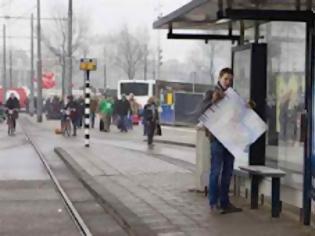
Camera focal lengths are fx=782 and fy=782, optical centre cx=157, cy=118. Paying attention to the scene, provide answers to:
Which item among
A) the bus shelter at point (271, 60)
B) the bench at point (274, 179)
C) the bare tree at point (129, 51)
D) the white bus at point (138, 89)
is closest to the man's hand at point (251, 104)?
the bus shelter at point (271, 60)

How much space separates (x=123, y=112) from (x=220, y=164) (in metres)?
28.6

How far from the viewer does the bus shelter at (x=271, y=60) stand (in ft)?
28.5

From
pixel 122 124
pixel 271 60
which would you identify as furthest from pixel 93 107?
pixel 271 60

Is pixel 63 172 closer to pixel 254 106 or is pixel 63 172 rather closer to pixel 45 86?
pixel 254 106

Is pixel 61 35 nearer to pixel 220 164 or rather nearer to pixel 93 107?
pixel 93 107

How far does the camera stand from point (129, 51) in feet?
316

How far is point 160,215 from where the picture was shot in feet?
33.0

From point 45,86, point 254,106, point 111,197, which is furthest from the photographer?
point 45,86

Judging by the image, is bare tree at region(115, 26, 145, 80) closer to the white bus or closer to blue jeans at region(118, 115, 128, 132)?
the white bus

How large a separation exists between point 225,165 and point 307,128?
1.76 meters

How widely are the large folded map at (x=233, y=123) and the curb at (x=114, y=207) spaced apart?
1.50 metres

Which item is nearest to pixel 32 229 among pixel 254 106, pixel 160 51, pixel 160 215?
pixel 160 215

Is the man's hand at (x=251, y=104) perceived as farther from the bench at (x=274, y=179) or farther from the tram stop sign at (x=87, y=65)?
the tram stop sign at (x=87, y=65)

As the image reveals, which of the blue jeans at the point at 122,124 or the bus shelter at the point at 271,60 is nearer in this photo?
the bus shelter at the point at 271,60
